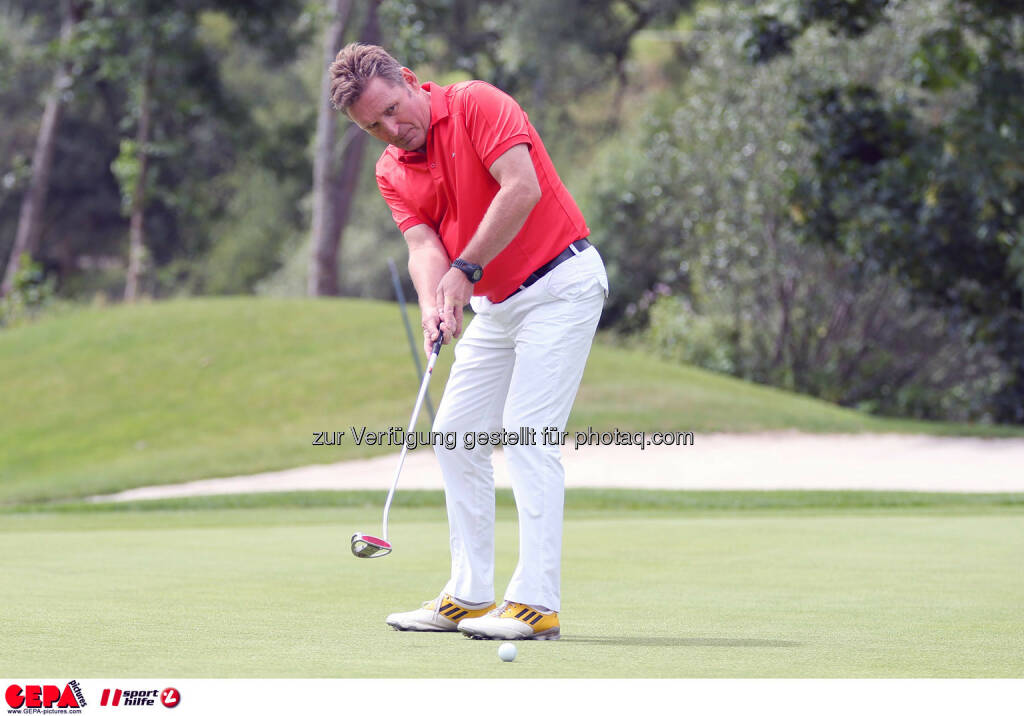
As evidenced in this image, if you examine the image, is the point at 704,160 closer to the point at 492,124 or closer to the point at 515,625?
the point at 492,124

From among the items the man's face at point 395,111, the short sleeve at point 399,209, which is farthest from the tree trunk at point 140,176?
the man's face at point 395,111

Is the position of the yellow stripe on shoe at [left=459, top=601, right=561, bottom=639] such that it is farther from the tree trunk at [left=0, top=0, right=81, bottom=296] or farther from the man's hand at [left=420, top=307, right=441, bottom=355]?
the tree trunk at [left=0, top=0, right=81, bottom=296]

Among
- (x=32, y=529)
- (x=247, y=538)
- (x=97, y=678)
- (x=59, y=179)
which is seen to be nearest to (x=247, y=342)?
(x=32, y=529)

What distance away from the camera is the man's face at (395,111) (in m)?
4.34

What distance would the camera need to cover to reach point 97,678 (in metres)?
3.14

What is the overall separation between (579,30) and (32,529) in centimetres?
2875

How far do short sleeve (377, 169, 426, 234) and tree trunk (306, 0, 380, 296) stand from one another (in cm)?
1910

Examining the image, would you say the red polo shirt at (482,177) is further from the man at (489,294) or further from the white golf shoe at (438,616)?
the white golf shoe at (438,616)

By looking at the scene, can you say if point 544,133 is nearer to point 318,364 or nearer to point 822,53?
point 822,53

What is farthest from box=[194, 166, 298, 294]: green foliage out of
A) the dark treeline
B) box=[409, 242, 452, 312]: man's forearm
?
box=[409, 242, 452, 312]: man's forearm

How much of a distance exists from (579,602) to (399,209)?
1678 millimetres

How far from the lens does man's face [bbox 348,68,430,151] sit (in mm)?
4344

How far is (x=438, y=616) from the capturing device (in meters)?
4.47
